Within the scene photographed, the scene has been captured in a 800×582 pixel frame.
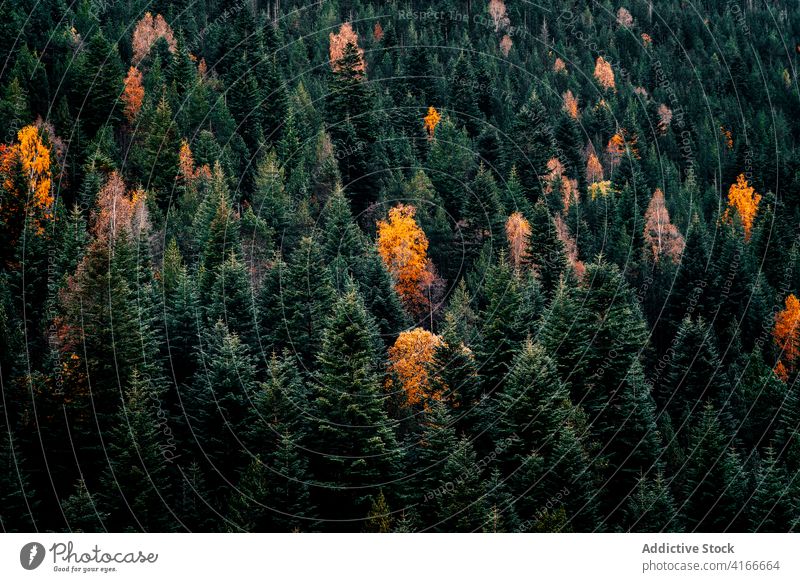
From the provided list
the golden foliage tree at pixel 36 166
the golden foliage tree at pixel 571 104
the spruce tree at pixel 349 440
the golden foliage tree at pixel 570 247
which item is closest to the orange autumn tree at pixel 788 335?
the golden foliage tree at pixel 570 247

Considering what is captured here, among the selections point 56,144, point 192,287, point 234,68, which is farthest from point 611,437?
point 234,68

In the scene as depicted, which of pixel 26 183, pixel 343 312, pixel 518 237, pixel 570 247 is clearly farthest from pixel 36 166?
pixel 570 247

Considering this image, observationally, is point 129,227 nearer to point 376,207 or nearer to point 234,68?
point 376,207

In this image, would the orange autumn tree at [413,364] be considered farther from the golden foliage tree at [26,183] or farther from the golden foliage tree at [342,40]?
the golden foliage tree at [342,40]

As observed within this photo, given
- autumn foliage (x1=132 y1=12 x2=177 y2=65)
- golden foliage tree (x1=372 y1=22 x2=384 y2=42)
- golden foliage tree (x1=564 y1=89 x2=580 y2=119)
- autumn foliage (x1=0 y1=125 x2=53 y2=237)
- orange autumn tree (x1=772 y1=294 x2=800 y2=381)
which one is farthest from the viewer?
golden foliage tree (x1=372 y1=22 x2=384 y2=42)
